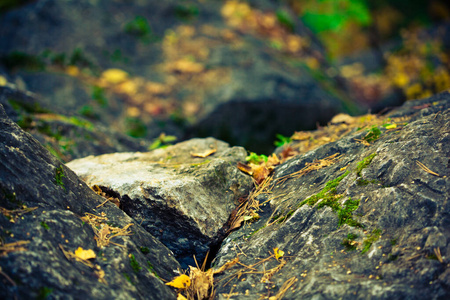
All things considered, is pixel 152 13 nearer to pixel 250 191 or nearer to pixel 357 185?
pixel 250 191

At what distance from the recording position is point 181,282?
2131mm

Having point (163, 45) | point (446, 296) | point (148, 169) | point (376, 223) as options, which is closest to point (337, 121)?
point (376, 223)

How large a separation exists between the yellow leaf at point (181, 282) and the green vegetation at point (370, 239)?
1.17 m

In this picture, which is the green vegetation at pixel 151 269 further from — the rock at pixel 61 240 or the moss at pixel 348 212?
the moss at pixel 348 212

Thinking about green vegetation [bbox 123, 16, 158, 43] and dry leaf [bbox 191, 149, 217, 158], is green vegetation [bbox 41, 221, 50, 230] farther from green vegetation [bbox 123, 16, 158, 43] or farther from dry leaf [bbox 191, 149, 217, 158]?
green vegetation [bbox 123, 16, 158, 43]

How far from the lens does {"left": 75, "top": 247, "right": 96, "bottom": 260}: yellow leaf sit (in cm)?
184

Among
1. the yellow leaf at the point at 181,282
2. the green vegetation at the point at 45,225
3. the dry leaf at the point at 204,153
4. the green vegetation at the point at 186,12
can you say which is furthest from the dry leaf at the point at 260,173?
the green vegetation at the point at 186,12

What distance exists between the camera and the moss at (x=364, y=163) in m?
2.39

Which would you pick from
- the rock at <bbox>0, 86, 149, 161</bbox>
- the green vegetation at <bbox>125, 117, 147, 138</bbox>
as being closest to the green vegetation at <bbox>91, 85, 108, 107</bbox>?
the green vegetation at <bbox>125, 117, 147, 138</bbox>

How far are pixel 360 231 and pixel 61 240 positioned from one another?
1866 mm

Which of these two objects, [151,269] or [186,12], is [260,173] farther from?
[186,12]

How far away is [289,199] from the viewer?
265 centimetres

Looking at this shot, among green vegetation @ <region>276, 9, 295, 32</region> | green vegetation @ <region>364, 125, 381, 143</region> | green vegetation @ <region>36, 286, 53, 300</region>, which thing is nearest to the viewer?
green vegetation @ <region>36, 286, 53, 300</region>

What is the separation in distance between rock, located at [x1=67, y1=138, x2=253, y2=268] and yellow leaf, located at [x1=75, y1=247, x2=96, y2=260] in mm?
683
